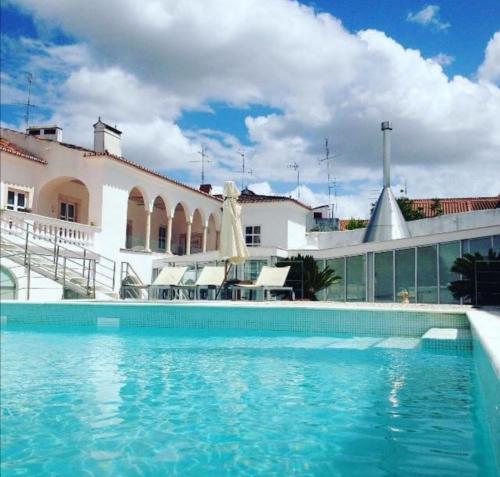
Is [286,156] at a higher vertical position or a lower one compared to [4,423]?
higher

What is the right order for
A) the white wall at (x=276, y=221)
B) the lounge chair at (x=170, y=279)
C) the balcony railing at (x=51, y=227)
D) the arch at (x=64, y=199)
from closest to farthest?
1. the lounge chair at (x=170, y=279)
2. the balcony railing at (x=51, y=227)
3. the arch at (x=64, y=199)
4. the white wall at (x=276, y=221)

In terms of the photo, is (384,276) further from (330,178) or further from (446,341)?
(330,178)

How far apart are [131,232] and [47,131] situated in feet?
21.1

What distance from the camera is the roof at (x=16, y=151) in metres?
20.6

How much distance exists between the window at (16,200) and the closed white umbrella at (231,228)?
970cm

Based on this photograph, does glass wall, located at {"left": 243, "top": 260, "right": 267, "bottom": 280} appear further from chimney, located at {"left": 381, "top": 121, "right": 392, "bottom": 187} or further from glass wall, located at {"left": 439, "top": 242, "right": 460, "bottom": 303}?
chimney, located at {"left": 381, "top": 121, "right": 392, "bottom": 187}

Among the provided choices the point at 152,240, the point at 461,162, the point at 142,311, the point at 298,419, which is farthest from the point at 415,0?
the point at 461,162

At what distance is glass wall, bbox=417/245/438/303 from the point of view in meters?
14.5

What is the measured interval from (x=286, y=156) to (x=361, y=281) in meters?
20.5

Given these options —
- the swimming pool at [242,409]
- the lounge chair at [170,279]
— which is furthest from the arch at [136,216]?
the swimming pool at [242,409]

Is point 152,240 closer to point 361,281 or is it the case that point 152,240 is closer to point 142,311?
point 361,281

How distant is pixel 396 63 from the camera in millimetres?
19125

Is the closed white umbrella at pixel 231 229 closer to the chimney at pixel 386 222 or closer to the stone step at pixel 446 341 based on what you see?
the stone step at pixel 446 341

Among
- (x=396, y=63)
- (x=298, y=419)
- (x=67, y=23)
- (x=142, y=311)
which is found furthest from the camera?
(x=396, y=63)
